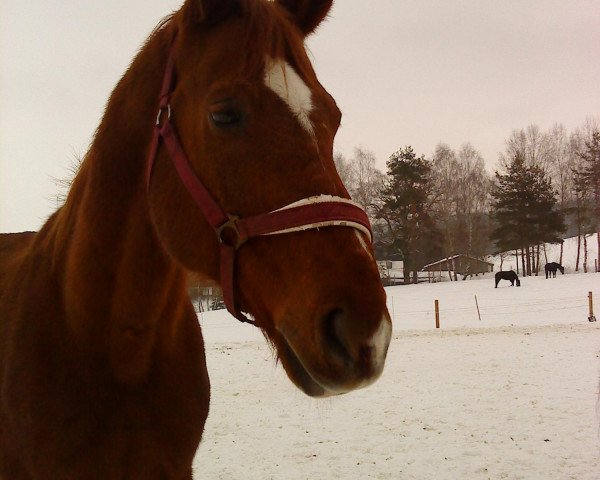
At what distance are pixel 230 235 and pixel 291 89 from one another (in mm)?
517

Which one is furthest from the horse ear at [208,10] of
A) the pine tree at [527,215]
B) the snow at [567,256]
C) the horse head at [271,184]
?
the snow at [567,256]

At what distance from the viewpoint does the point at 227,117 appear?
5.10 feet

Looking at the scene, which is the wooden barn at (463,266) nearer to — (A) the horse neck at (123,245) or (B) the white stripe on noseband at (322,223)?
(A) the horse neck at (123,245)

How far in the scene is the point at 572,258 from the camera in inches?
1847

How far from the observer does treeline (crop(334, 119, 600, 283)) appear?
39281mm

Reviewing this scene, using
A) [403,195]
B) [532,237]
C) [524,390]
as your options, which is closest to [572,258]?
[532,237]

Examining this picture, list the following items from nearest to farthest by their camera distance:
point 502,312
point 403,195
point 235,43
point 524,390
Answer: point 235,43 < point 524,390 < point 502,312 < point 403,195

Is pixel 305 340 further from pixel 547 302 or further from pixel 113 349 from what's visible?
pixel 547 302

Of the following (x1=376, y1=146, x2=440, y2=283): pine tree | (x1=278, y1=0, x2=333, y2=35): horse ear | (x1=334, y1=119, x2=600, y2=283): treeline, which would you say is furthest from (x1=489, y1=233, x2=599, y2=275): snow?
(x1=278, y1=0, x2=333, y2=35): horse ear

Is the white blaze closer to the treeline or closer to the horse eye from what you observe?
the horse eye

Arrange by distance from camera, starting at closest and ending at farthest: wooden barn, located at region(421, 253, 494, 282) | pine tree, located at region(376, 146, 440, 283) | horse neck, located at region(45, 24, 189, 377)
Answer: horse neck, located at region(45, 24, 189, 377) → pine tree, located at region(376, 146, 440, 283) → wooden barn, located at region(421, 253, 494, 282)

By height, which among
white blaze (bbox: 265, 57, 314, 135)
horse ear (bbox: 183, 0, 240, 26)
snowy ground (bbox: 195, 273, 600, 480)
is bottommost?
snowy ground (bbox: 195, 273, 600, 480)

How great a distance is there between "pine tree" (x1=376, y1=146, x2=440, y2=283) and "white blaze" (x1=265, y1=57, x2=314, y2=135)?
38.0m

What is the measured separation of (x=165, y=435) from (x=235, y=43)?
163cm
